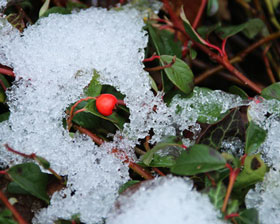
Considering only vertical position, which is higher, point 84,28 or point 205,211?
point 84,28

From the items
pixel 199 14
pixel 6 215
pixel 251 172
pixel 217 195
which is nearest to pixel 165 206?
pixel 217 195

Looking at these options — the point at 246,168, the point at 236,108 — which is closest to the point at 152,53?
the point at 236,108

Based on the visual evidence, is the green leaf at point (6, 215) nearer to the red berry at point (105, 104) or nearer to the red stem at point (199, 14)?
the red berry at point (105, 104)

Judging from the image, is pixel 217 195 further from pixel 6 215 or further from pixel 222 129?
pixel 6 215

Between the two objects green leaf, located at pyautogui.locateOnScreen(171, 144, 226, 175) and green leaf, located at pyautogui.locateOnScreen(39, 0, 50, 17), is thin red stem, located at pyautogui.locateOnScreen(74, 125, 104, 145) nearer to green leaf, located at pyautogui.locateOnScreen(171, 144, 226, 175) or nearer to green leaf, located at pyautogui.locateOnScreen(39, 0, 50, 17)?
green leaf, located at pyautogui.locateOnScreen(171, 144, 226, 175)

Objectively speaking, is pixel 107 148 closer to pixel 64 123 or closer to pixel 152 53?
pixel 64 123

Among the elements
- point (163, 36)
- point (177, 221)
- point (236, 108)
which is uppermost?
point (163, 36)
